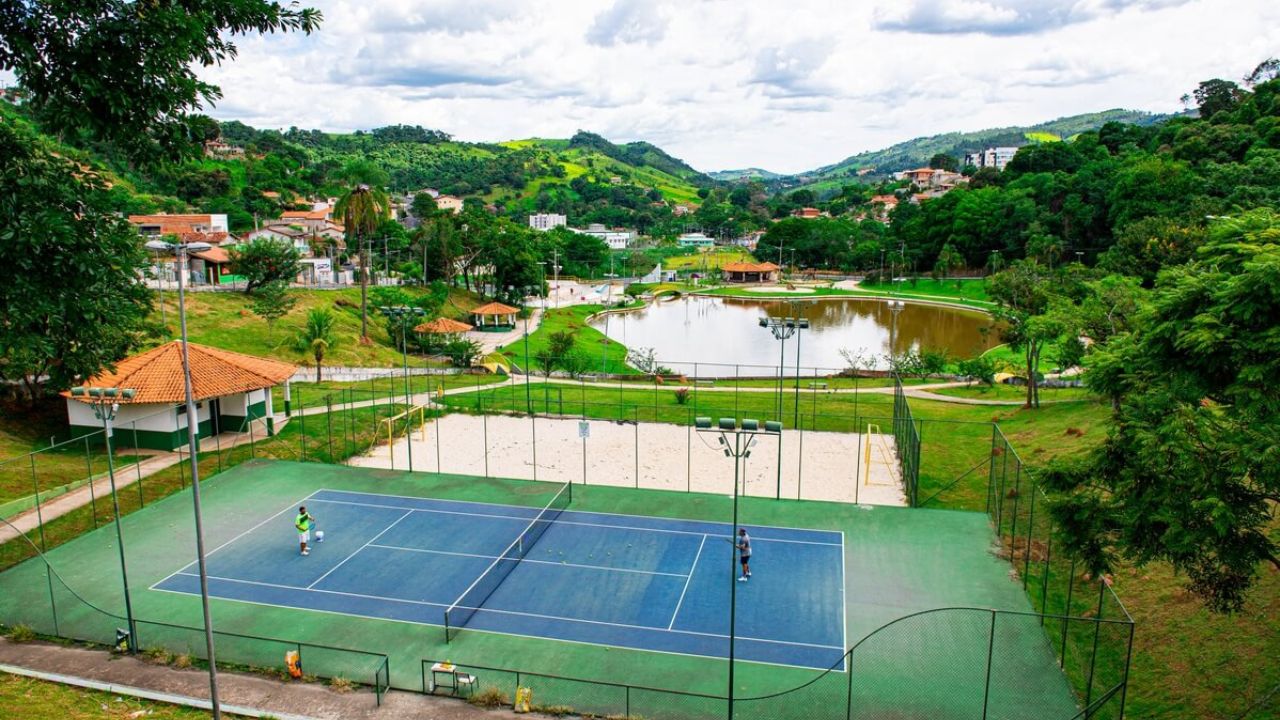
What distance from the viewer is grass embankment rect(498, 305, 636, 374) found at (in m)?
59.6

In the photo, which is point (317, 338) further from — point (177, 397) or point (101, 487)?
point (101, 487)

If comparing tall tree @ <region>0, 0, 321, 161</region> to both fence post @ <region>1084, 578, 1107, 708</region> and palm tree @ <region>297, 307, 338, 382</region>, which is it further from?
palm tree @ <region>297, 307, 338, 382</region>

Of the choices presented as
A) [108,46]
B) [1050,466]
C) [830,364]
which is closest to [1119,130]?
[830,364]

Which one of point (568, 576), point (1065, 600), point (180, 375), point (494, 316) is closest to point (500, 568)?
point (568, 576)

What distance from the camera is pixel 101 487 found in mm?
29734

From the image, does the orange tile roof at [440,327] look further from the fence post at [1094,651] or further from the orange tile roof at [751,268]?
the orange tile roof at [751,268]

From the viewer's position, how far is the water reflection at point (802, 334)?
2842 inches

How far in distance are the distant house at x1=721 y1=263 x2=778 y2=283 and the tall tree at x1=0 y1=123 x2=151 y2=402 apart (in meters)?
123

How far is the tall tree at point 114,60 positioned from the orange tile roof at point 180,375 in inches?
819

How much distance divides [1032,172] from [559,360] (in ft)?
327

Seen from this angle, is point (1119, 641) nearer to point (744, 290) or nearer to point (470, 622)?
point (470, 622)

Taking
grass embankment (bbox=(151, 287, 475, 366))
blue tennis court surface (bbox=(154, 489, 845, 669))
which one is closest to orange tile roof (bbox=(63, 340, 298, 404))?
blue tennis court surface (bbox=(154, 489, 845, 669))

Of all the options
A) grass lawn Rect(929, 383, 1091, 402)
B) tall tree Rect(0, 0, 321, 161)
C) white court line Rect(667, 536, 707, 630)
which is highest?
tall tree Rect(0, 0, 321, 161)

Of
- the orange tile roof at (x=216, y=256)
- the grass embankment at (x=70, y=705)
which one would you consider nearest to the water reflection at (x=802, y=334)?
the orange tile roof at (x=216, y=256)
